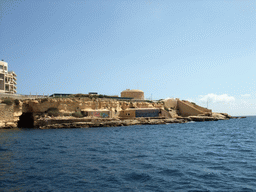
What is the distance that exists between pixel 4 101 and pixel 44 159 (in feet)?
111

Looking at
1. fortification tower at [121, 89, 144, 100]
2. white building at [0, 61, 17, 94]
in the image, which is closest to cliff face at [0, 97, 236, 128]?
fortification tower at [121, 89, 144, 100]

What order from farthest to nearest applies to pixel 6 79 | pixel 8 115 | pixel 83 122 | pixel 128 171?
pixel 6 79
pixel 83 122
pixel 8 115
pixel 128 171

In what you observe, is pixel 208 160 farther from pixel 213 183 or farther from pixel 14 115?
pixel 14 115

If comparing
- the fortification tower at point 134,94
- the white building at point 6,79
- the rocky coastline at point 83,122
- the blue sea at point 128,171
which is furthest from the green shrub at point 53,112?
the blue sea at point 128,171

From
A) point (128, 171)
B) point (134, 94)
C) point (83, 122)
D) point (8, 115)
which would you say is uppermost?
point (134, 94)

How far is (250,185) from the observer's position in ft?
31.6

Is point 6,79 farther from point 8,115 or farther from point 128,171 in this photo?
point 128,171

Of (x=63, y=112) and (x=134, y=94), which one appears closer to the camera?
(x=63, y=112)

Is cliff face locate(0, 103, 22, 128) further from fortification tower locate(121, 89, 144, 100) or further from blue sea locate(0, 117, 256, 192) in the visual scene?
fortification tower locate(121, 89, 144, 100)

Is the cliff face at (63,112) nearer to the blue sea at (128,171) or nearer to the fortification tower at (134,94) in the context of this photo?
the fortification tower at (134,94)

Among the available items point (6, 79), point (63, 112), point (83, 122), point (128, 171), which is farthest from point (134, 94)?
point (128, 171)

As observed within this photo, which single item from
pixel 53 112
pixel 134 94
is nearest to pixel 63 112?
pixel 53 112

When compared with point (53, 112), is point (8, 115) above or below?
below

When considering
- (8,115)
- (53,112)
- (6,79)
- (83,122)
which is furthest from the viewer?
(6,79)
